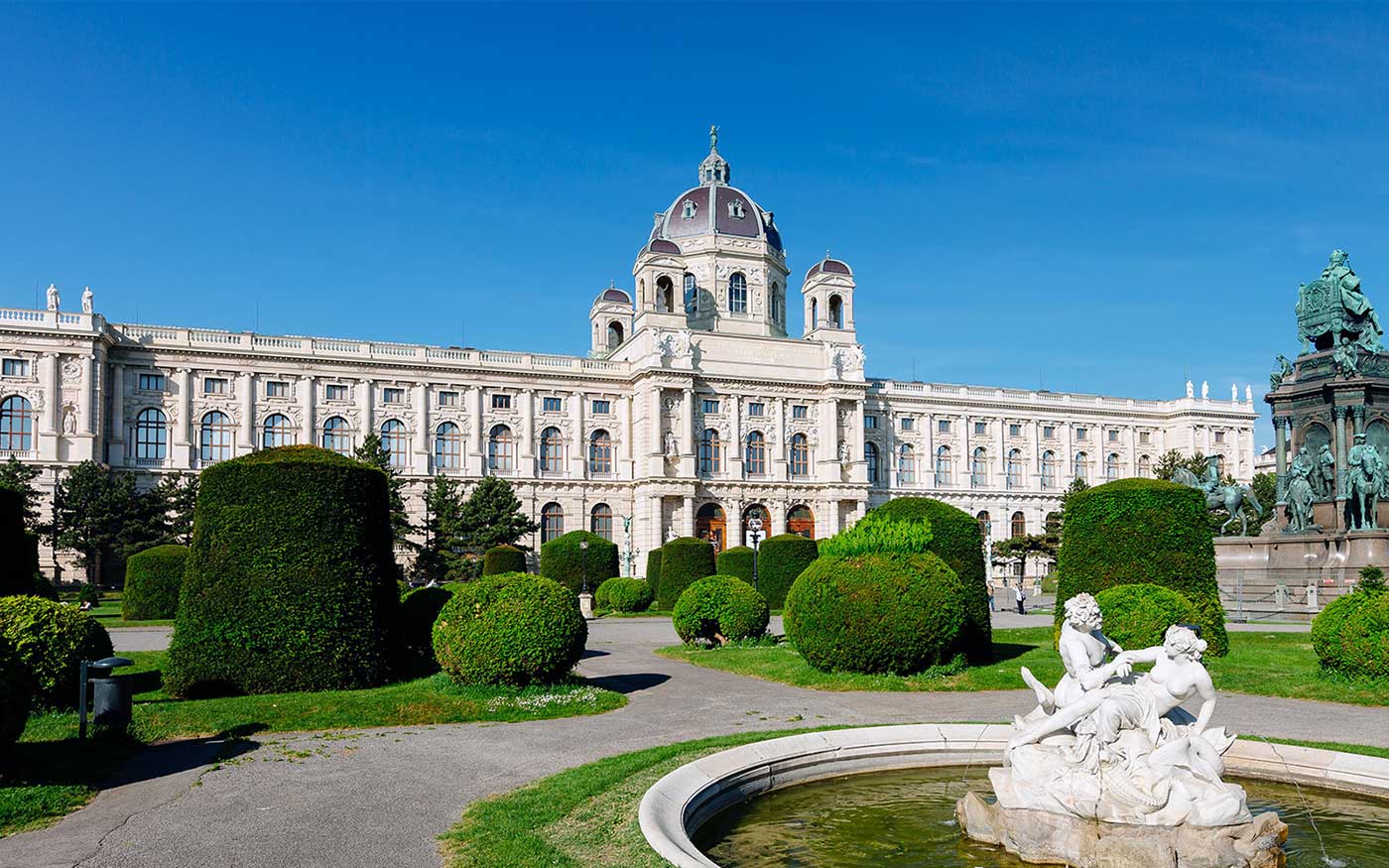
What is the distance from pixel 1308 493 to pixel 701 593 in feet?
57.3

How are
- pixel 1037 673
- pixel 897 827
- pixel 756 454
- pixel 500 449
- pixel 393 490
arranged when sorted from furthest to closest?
pixel 756 454 < pixel 500 449 < pixel 393 490 < pixel 1037 673 < pixel 897 827

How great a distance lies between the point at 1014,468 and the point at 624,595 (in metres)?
47.7

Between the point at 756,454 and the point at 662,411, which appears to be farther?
the point at 756,454

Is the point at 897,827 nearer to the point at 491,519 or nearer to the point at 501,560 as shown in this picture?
the point at 501,560

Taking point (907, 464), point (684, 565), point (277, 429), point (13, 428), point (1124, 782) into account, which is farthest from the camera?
point (907, 464)

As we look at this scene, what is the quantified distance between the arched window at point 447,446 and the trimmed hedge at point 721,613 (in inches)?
1621

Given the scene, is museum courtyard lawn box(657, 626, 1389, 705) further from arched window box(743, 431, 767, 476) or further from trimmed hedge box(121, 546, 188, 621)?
arched window box(743, 431, 767, 476)

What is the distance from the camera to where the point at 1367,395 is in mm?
28125

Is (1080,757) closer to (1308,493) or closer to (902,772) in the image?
(902,772)

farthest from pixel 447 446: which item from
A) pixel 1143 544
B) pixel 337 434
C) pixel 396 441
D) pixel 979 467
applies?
pixel 1143 544

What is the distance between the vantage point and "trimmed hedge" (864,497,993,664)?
1867 cm

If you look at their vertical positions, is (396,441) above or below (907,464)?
above

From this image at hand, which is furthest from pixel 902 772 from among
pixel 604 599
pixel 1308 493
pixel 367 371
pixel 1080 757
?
pixel 367 371

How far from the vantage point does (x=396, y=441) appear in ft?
198
